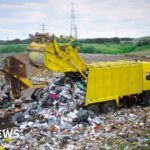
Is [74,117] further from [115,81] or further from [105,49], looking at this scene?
[105,49]

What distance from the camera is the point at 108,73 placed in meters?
16.3

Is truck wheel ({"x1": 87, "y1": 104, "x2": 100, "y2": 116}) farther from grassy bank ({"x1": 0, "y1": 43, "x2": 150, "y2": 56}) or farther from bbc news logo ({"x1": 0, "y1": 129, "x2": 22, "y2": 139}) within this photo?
grassy bank ({"x1": 0, "y1": 43, "x2": 150, "y2": 56})

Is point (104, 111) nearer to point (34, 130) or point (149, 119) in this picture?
point (149, 119)

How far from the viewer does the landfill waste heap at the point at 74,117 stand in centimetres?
1274

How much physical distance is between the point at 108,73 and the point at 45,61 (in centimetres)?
248

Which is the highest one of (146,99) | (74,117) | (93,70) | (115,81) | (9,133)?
(93,70)

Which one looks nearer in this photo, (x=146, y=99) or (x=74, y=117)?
(x=74, y=117)

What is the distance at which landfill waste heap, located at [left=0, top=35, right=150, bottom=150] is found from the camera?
12742 mm

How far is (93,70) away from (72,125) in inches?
97.9

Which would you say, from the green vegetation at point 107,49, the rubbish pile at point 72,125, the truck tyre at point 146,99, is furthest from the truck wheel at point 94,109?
the green vegetation at point 107,49

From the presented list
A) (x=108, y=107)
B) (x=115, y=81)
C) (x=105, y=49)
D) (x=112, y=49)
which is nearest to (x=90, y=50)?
(x=105, y=49)

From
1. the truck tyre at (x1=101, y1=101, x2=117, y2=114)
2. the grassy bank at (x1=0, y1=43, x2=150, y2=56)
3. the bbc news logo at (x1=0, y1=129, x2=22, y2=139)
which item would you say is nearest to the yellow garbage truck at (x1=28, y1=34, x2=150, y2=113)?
the truck tyre at (x1=101, y1=101, x2=117, y2=114)

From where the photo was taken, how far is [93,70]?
52.2ft

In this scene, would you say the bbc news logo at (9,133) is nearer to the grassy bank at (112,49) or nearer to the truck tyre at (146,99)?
the truck tyre at (146,99)
